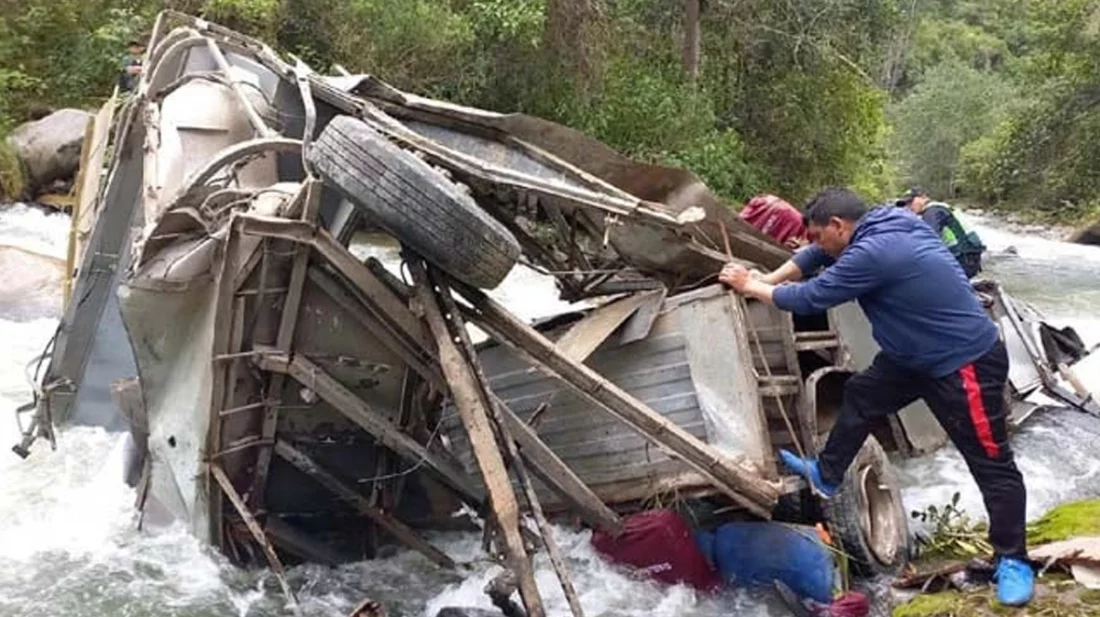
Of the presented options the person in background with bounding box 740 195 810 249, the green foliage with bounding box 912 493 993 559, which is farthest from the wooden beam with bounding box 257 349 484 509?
the green foliage with bounding box 912 493 993 559

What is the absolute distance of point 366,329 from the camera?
15.9 ft

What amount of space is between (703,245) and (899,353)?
4.76 feet

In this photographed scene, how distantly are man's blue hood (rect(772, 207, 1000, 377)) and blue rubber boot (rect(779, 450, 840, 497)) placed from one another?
0.71 metres

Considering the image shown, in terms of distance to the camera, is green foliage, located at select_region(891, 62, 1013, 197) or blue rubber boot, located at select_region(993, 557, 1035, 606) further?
green foliage, located at select_region(891, 62, 1013, 197)

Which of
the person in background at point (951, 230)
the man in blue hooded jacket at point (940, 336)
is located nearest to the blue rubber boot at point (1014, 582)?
the man in blue hooded jacket at point (940, 336)

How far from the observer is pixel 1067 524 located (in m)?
5.36

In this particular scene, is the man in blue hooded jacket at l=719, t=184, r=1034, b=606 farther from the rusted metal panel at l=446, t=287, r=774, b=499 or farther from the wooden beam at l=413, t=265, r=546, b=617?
the wooden beam at l=413, t=265, r=546, b=617

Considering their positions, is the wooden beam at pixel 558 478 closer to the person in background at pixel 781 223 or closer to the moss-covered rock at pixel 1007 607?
the moss-covered rock at pixel 1007 607

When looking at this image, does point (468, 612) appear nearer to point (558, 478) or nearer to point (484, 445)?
point (558, 478)

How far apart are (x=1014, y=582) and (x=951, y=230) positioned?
140 inches

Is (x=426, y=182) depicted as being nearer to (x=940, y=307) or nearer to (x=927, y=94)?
(x=940, y=307)

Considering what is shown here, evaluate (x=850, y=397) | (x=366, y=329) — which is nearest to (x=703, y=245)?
(x=850, y=397)

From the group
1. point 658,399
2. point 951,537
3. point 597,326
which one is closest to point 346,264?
point 597,326

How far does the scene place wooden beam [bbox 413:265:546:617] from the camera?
412cm
